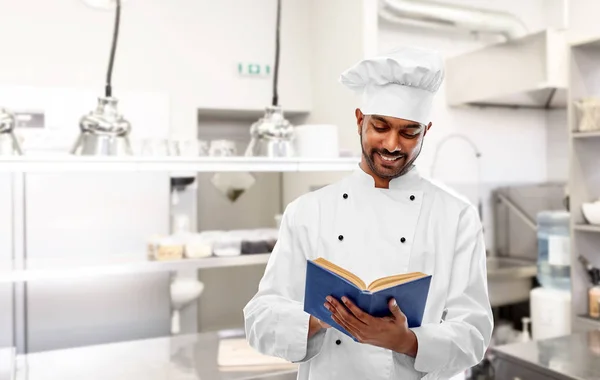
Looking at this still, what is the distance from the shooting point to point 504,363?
2191 millimetres

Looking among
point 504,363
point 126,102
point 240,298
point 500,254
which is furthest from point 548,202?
point 126,102

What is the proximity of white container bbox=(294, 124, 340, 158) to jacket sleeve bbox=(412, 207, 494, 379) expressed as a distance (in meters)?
0.96

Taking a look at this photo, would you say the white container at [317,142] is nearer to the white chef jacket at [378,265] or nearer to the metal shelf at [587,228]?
the white chef jacket at [378,265]

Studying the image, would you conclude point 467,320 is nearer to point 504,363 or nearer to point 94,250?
point 504,363

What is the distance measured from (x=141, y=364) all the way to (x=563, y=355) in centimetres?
159

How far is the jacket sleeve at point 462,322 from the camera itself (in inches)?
43.3

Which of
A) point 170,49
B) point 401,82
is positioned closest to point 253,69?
point 170,49

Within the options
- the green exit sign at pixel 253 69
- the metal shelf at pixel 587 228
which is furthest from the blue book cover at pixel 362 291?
the green exit sign at pixel 253 69

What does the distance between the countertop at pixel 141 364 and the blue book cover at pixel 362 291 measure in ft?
3.00

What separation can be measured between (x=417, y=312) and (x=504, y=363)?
53.6 inches

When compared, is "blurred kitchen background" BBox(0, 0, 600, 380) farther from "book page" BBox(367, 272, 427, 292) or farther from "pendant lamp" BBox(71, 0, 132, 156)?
"book page" BBox(367, 272, 427, 292)

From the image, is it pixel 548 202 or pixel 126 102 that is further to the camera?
pixel 548 202

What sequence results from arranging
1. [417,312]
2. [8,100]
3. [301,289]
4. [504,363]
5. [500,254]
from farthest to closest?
[500,254], [8,100], [504,363], [301,289], [417,312]

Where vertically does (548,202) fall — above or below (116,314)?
above
